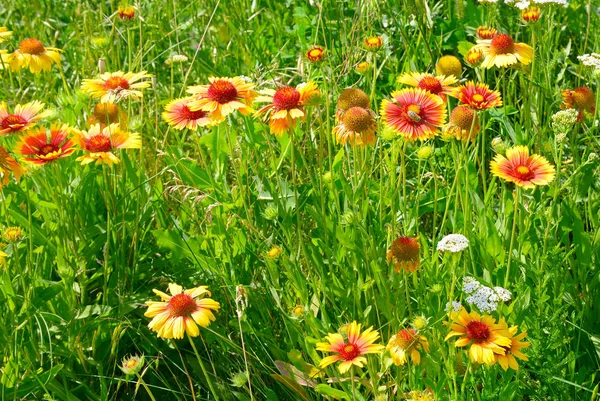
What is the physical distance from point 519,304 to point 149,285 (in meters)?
0.91

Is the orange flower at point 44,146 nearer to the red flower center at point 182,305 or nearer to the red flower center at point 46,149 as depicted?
the red flower center at point 46,149

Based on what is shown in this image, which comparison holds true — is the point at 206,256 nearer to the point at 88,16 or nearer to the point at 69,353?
the point at 69,353

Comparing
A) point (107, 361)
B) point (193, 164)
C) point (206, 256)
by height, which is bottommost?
point (107, 361)

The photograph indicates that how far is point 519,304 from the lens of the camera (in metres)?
1.67

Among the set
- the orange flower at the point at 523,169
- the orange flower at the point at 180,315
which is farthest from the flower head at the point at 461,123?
the orange flower at the point at 180,315

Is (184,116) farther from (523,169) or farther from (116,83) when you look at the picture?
(523,169)

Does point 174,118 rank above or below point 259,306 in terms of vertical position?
above

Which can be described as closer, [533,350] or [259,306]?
[533,350]

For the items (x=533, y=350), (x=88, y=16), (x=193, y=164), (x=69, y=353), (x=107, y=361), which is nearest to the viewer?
(x=533, y=350)

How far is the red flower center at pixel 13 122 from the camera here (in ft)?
5.84

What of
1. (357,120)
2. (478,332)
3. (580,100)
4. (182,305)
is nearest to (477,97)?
(357,120)

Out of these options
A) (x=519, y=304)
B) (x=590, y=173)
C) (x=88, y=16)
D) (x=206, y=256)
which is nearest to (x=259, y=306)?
(x=206, y=256)

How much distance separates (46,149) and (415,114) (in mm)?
781

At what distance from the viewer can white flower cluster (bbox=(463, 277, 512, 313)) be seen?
4.76ft
